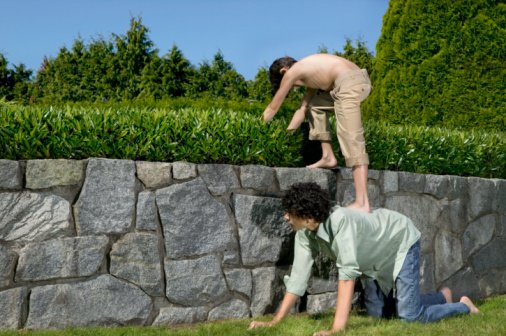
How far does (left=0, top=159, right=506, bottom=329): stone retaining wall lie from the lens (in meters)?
4.64

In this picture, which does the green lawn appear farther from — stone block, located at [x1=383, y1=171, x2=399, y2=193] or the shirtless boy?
stone block, located at [x1=383, y1=171, x2=399, y2=193]

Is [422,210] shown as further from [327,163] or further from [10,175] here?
[10,175]

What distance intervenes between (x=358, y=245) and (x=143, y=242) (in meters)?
1.56

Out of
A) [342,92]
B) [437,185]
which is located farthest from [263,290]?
[437,185]

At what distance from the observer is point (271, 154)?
5508 millimetres

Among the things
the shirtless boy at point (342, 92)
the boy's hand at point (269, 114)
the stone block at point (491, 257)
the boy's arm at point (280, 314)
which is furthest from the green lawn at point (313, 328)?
the stone block at point (491, 257)

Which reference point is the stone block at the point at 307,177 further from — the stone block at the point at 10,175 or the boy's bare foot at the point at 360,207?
the stone block at the point at 10,175

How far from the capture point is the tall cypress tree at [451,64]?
8.47 meters

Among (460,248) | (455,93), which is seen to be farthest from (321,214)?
(455,93)

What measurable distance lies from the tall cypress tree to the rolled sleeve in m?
4.08

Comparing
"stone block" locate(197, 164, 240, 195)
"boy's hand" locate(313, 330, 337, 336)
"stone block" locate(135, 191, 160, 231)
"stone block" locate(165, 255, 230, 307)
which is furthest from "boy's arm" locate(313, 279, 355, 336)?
"stone block" locate(135, 191, 160, 231)

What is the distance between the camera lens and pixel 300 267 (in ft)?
16.3

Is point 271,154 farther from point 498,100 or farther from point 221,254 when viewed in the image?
point 498,100

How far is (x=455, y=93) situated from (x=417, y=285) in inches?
159
